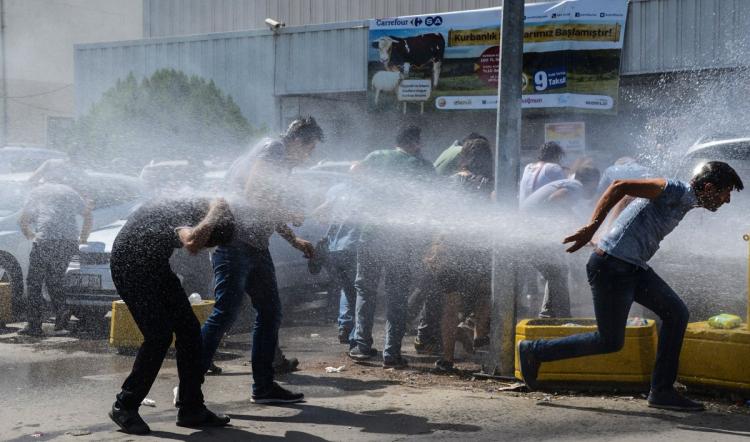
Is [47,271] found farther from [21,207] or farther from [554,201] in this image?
[554,201]

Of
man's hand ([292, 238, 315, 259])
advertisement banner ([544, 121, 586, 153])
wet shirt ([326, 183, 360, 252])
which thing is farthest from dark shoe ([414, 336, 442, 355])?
advertisement banner ([544, 121, 586, 153])

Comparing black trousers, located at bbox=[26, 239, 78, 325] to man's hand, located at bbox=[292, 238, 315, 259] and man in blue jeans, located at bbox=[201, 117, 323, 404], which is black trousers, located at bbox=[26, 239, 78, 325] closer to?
man in blue jeans, located at bbox=[201, 117, 323, 404]

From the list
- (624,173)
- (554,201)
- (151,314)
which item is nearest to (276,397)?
(151,314)

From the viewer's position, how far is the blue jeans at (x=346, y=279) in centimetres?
877

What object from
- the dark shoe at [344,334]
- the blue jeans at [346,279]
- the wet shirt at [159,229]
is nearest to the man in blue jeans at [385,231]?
the blue jeans at [346,279]

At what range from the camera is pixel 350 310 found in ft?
29.3

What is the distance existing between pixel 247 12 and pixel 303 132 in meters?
23.6

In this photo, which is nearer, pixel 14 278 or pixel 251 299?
pixel 251 299

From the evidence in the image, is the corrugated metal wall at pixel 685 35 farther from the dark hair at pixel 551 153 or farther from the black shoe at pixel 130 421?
the black shoe at pixel 130 421

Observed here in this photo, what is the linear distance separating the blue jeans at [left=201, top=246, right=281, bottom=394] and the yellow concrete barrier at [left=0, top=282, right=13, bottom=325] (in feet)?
15.4

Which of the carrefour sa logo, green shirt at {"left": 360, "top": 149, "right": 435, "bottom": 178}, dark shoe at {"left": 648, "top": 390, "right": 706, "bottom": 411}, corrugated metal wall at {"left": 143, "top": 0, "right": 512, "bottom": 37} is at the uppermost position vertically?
corrugated metal wall at {"left": 143, "top": 0, "right": 512, "bottom": 37}

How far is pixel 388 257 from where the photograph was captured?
7742 mm

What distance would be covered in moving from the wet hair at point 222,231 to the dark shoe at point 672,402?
113 inches

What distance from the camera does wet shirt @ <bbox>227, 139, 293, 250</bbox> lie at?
6082 millimetres
